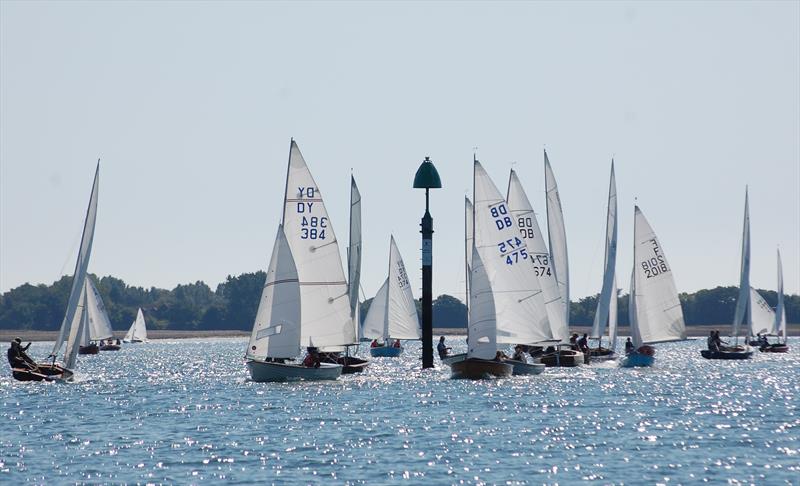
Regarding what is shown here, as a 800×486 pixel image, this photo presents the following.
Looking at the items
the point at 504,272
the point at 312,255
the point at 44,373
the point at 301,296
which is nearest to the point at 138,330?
the point at 44,373

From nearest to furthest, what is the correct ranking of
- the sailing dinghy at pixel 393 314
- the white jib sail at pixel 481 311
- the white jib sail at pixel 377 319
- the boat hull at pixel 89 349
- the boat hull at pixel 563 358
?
1. the white jib sail at pixel 481 311
2. the boat hull at pixel 563 358
3. the sailing dinghy at pixel 393 314
4. the white jib sail at pixel 377 319
5. the boat hull at pixel 89 349

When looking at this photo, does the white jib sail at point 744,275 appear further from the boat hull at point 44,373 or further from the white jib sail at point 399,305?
the boat hull at point 44,373

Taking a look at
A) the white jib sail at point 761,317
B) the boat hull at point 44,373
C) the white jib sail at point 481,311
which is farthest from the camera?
the white jib sail at point 761,317

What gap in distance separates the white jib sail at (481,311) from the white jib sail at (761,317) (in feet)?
168

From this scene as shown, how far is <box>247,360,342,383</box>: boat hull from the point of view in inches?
2036

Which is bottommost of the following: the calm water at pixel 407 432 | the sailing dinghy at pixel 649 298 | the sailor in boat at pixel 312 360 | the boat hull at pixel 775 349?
the calm water at pixel 407 432

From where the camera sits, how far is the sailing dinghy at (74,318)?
5522cm

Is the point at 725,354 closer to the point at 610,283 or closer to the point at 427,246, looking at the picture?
the point at 610,283

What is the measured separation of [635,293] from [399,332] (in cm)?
2426

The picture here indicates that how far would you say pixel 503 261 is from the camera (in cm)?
5616

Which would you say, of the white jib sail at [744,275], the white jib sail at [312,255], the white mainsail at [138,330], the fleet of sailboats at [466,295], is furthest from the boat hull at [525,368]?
the white mainsail at [138,330]

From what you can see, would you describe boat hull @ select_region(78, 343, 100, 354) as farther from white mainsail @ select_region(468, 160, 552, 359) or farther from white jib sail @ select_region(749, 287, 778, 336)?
white mainsail @ select_region(468, 160, 552, 359)

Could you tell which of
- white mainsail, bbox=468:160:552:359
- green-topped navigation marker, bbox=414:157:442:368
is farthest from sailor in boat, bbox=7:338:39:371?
white mainsail, bbox=468:160:552:359

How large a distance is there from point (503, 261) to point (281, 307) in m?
10.3
